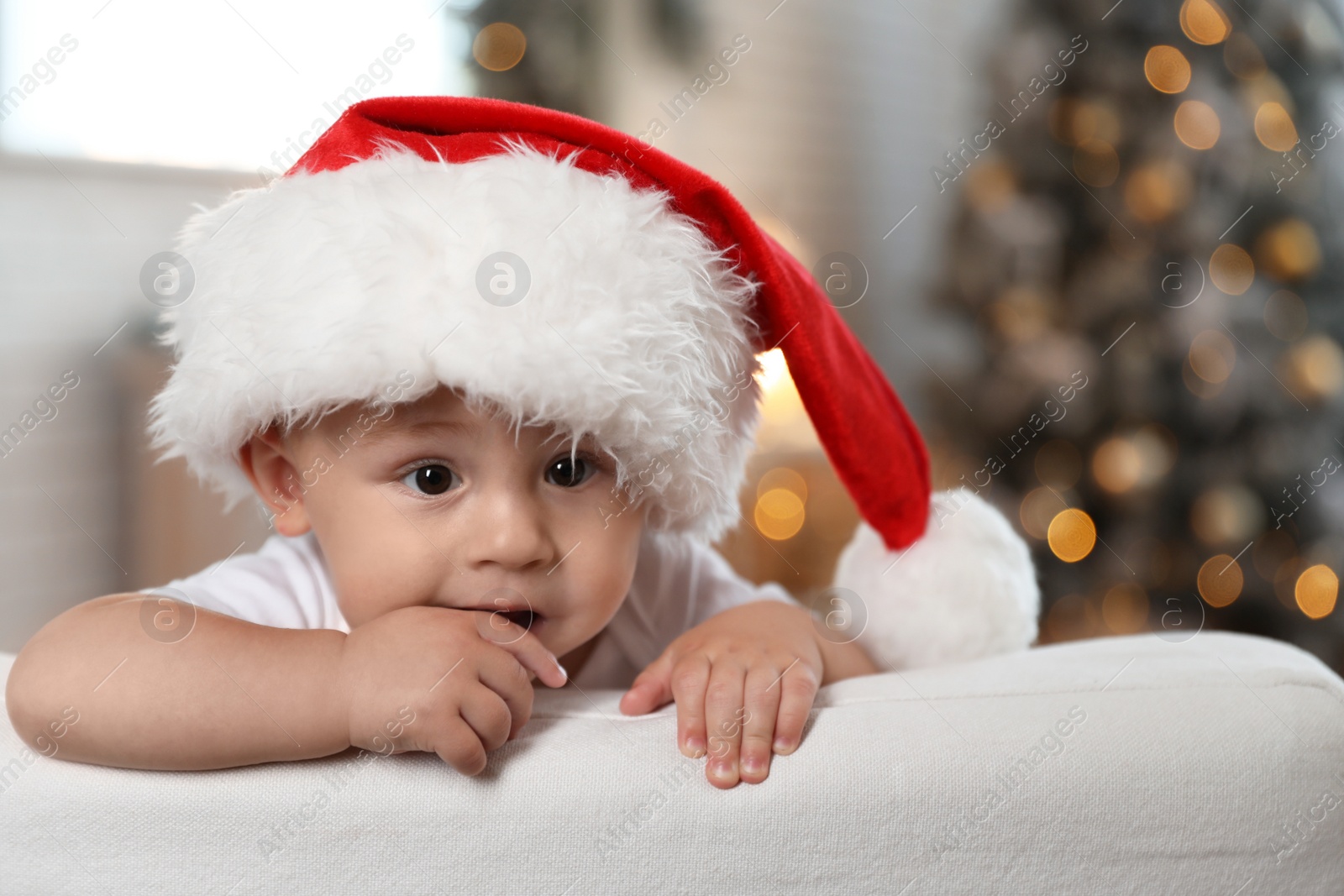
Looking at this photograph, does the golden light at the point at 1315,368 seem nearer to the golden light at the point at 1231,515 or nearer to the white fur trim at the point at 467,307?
the golden light at the point at 1231,515

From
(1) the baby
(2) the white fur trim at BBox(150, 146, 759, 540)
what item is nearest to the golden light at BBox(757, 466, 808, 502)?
(1) the baby

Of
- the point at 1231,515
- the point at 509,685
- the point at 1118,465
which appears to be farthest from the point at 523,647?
the point at 1231,515

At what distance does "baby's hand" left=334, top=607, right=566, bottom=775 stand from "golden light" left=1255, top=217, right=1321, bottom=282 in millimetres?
2070

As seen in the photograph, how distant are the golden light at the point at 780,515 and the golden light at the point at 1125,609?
80cm

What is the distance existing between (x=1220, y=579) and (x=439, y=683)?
6.99 feet

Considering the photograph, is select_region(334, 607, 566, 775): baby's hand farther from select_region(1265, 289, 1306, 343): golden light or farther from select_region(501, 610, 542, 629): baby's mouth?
select_region(1265, 289, 1306, 343): golden light

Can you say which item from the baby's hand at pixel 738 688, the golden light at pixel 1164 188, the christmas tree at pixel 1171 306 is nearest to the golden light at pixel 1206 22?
the christmas tree at pixel 1171 306

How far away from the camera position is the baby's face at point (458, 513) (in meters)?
0.79

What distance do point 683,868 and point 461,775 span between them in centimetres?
15

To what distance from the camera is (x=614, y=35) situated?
2648mm

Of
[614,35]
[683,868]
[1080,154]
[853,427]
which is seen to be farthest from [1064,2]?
[683,868]

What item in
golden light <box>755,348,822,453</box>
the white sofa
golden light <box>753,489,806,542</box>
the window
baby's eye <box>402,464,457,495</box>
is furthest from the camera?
golden light <box>753,489,806,542</box>

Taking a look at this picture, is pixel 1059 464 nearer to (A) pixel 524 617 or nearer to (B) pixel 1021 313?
(B) pixel 1021 313

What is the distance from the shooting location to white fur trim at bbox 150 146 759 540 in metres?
0.72
